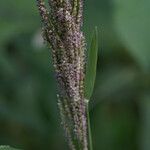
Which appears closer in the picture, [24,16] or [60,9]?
[60,9]

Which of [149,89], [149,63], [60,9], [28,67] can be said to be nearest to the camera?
[60,9]

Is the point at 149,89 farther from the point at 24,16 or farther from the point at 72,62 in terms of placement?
the point at 72,62

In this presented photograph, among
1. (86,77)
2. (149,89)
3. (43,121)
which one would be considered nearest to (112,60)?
(149,89)

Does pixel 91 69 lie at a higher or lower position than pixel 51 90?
higher

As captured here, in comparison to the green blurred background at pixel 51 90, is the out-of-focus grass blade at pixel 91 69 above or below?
above

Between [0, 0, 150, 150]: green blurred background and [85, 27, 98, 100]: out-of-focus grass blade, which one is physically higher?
[85, 27, 98, 100]: out-of-focus grass blade

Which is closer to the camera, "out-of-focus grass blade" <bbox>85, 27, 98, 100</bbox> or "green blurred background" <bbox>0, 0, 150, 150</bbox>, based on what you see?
"out-of-focus grass blade" <bbox>85, 27, 98, 100</bbox>

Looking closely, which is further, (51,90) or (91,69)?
(51,90)

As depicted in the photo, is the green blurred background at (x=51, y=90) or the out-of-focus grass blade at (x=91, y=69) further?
the green blurred background at (x=51, y=90)
